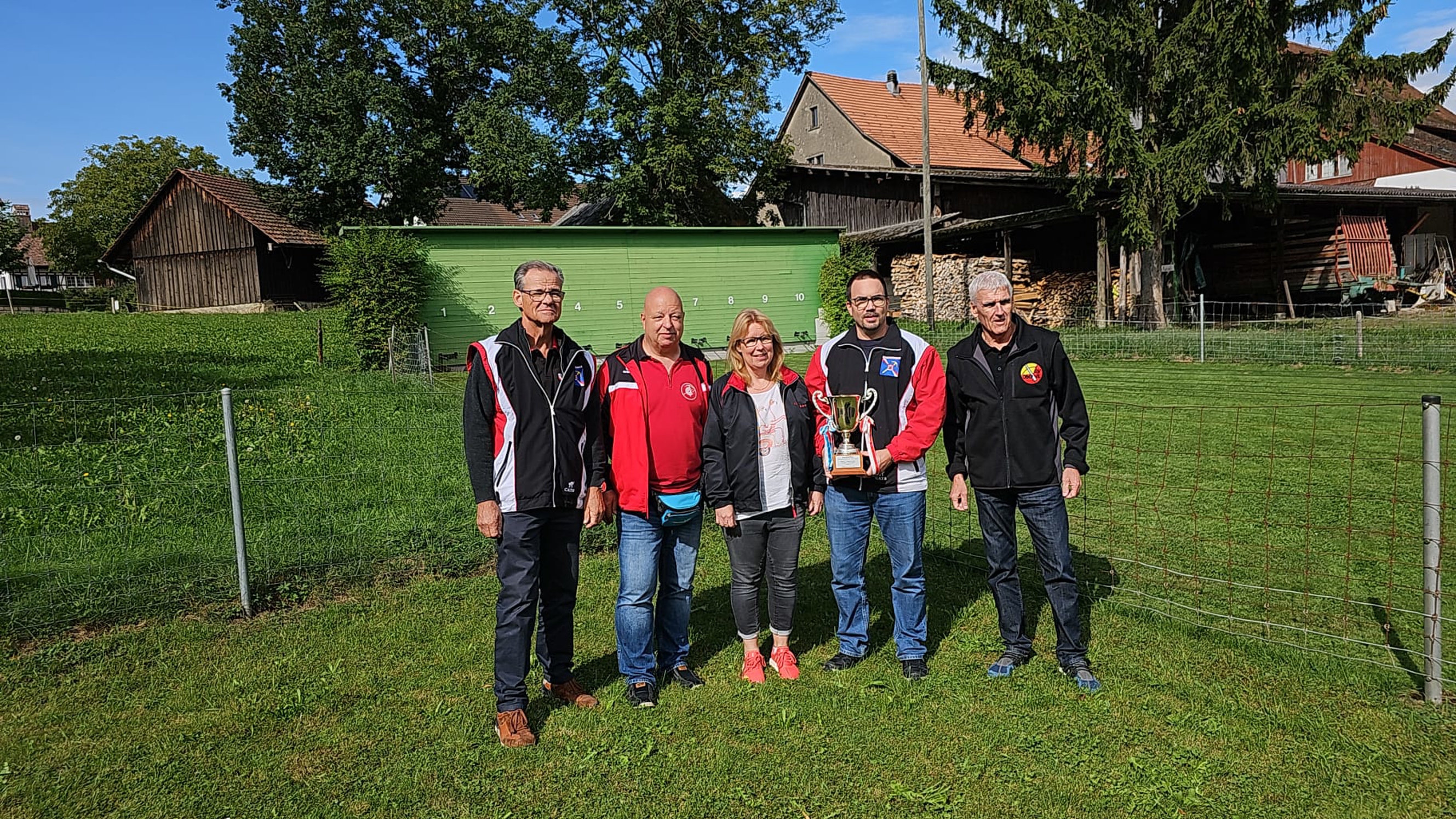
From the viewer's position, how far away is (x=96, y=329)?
806 inches

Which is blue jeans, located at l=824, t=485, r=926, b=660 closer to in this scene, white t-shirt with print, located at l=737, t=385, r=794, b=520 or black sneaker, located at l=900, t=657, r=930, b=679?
black sneaker, located at l=900, t=657, r=930, b=679

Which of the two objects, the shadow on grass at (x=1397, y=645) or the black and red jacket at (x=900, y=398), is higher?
the black and red jacket at (x=900, y=398)

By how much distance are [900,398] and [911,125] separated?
31.1 meters

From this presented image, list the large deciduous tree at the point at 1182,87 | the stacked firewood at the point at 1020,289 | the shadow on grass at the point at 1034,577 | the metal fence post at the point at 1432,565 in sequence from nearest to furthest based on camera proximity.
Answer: the metal fence post at the point at 1432,565, the shadow on grass at the point at 1034,577, the large deciduous tree at the point at 1182,87, the stacked firewood at the point at 1020,289

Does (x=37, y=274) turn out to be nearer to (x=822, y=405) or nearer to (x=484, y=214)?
(x=484, y=214)

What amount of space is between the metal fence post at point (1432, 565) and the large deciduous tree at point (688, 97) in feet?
101

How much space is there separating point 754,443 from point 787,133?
118 ft

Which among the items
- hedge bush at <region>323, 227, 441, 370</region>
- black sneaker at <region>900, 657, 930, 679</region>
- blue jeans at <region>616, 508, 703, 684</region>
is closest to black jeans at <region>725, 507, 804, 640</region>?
blue jeans at <region>616, 508, 703, 684</region>

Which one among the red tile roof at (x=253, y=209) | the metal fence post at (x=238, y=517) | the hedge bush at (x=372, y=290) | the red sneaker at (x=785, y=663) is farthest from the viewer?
the red tile roof at (x=253, y=209)

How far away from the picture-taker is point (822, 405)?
391cm

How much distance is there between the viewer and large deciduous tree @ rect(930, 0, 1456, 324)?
1747 cm

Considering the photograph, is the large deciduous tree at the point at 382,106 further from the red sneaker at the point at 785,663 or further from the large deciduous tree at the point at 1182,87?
the red sneaker at the point at 785,663

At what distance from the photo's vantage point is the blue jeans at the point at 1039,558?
378cm

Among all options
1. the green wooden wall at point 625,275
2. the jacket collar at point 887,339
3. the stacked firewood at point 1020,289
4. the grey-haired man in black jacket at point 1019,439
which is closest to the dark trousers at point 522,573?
the jacket collar at point 887,339
